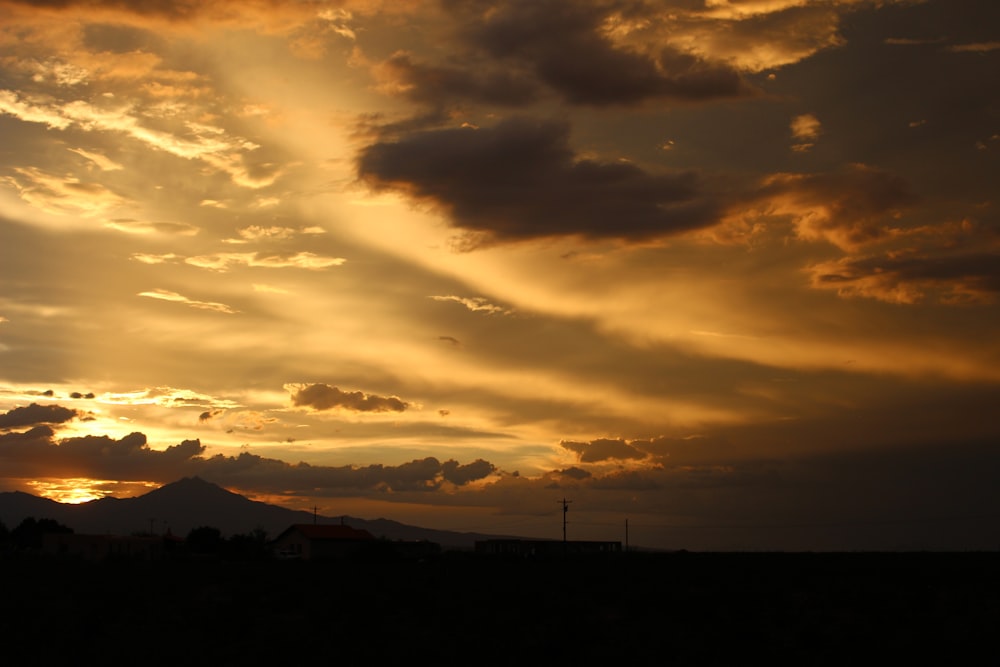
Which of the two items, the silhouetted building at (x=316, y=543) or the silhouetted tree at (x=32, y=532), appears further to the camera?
the silhouetted tree at (x=32, y=532)

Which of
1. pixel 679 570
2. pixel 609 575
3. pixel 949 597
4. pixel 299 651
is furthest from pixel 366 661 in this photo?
pixel 679 570

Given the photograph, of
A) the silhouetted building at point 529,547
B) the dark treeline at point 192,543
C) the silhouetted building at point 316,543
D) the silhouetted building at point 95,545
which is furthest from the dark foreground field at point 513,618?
the silhouetted building at point 529,547

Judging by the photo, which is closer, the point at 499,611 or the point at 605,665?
the point at 605,665

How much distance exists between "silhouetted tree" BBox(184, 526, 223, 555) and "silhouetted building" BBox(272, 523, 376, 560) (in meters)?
8.78

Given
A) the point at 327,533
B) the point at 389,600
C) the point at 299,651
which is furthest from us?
the point at 327,533

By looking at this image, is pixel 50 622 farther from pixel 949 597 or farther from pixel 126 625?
pixel 949 597

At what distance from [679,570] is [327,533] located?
3307 inches

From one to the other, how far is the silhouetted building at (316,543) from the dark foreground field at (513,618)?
68770 mm

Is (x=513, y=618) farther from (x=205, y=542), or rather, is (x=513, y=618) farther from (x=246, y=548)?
(x=205, y=542)

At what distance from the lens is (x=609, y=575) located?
249 feet

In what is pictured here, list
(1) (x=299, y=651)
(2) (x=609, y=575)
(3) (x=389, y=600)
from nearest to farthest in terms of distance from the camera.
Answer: (1) (x=299, y=651)
(3) (x=389, y=600)
(2) (x=609, y=575)

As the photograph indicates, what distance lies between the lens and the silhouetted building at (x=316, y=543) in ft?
468

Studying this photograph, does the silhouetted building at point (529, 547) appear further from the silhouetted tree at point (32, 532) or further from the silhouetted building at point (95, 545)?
the silhouetted tree at point (32, 532)

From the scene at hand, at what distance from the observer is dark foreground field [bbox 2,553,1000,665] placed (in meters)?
39.6
